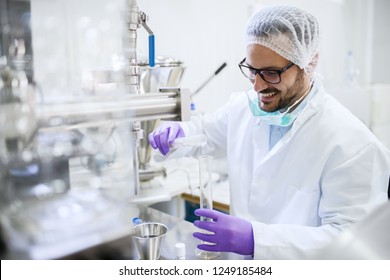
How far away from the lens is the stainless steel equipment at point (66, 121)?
443 mm

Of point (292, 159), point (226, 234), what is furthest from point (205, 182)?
point (292, 159)

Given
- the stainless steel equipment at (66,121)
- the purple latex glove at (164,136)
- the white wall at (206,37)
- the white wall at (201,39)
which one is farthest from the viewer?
the white wall at (206,37)

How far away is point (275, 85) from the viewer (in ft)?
3.48

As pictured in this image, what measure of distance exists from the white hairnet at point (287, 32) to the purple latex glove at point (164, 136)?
16.0 inches

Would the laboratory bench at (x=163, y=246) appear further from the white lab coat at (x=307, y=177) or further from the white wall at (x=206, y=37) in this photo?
the white wall at (x=206, y=37)

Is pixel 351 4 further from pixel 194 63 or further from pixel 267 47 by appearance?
pixel 267 47

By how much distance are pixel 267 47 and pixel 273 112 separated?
0.20 m

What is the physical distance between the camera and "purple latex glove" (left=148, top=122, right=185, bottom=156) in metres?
1.20

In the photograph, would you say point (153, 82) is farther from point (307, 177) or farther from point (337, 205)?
point (337, 205)

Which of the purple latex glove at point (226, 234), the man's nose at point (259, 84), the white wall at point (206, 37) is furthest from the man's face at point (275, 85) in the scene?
the white wall at point (206, 37)

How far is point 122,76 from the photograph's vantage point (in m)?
0.72

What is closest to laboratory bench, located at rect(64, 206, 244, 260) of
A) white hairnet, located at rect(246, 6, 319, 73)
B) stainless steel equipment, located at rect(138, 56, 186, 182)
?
stainless steel equipment, located at rect(138, 56, 186, 182)

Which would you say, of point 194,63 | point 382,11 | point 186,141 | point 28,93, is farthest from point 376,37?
point 28,93

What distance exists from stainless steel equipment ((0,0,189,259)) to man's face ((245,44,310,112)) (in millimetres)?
434
